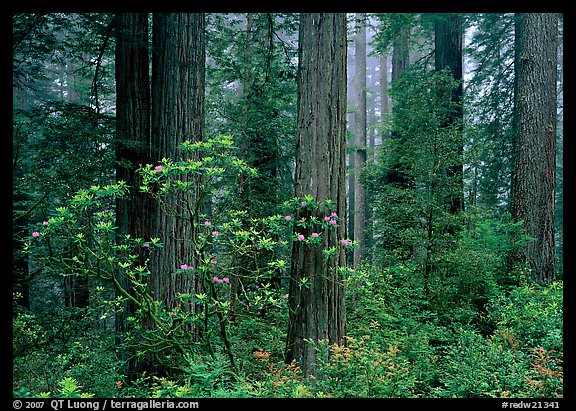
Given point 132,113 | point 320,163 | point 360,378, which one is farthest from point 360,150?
point 360,378

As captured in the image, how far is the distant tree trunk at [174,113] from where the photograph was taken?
4984mm

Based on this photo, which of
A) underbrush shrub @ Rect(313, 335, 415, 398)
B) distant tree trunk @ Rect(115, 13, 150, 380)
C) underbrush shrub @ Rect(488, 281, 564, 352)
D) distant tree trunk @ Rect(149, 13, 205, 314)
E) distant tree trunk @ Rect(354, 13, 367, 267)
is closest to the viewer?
underbrush shrub @ Rect(313, 335, 415, 398)

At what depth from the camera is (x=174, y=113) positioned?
5094 mm

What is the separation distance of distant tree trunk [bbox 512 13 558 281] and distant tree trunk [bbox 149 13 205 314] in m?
6.58

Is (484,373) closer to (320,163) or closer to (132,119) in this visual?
(320,163)

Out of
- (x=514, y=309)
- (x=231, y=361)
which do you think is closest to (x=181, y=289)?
(x=231, y=361)

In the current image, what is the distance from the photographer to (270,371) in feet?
13.7

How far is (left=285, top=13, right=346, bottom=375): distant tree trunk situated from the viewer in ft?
14.4

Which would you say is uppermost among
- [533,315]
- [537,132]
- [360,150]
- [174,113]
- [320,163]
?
[360,150]

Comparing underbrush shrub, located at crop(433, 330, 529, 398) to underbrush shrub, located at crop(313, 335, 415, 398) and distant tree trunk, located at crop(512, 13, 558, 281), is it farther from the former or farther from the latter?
distant tree trunk, located at crop(512, 13, 558, 281)

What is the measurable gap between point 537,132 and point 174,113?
715 cm

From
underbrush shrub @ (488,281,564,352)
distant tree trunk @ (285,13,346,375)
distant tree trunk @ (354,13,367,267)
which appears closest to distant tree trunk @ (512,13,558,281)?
underbrush shrub @ (488,281,564,352)
